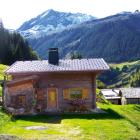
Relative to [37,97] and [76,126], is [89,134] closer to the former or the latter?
[76,126]

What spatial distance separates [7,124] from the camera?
32.0 meters

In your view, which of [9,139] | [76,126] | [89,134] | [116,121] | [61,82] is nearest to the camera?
[9,139]

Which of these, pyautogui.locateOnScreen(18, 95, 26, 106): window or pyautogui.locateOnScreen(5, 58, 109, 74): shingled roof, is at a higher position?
pyautogui.locateOnScreen(5, 58, 109, 74): shingled roof

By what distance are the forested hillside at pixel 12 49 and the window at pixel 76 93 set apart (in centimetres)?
6174

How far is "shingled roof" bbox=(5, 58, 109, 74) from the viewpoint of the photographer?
140ft

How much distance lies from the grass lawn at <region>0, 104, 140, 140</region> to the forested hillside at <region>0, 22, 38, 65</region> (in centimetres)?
6797

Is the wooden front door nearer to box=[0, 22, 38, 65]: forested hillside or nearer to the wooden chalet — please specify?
the wooden chalet

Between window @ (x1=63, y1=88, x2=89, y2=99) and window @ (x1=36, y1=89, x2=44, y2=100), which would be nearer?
window @ (x1=36, y1=89, x2=44, y2=100)

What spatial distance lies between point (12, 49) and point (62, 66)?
223 ft

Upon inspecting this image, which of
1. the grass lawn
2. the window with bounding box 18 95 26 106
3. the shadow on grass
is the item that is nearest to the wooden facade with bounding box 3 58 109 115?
the window with bounding box 18 95 26 106

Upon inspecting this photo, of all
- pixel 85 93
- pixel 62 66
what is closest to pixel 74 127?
pixel 85 93

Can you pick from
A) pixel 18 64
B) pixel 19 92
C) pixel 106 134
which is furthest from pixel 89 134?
pixel 18 64

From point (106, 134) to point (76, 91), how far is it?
1610 centimetres

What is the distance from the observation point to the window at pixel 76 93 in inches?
1718
